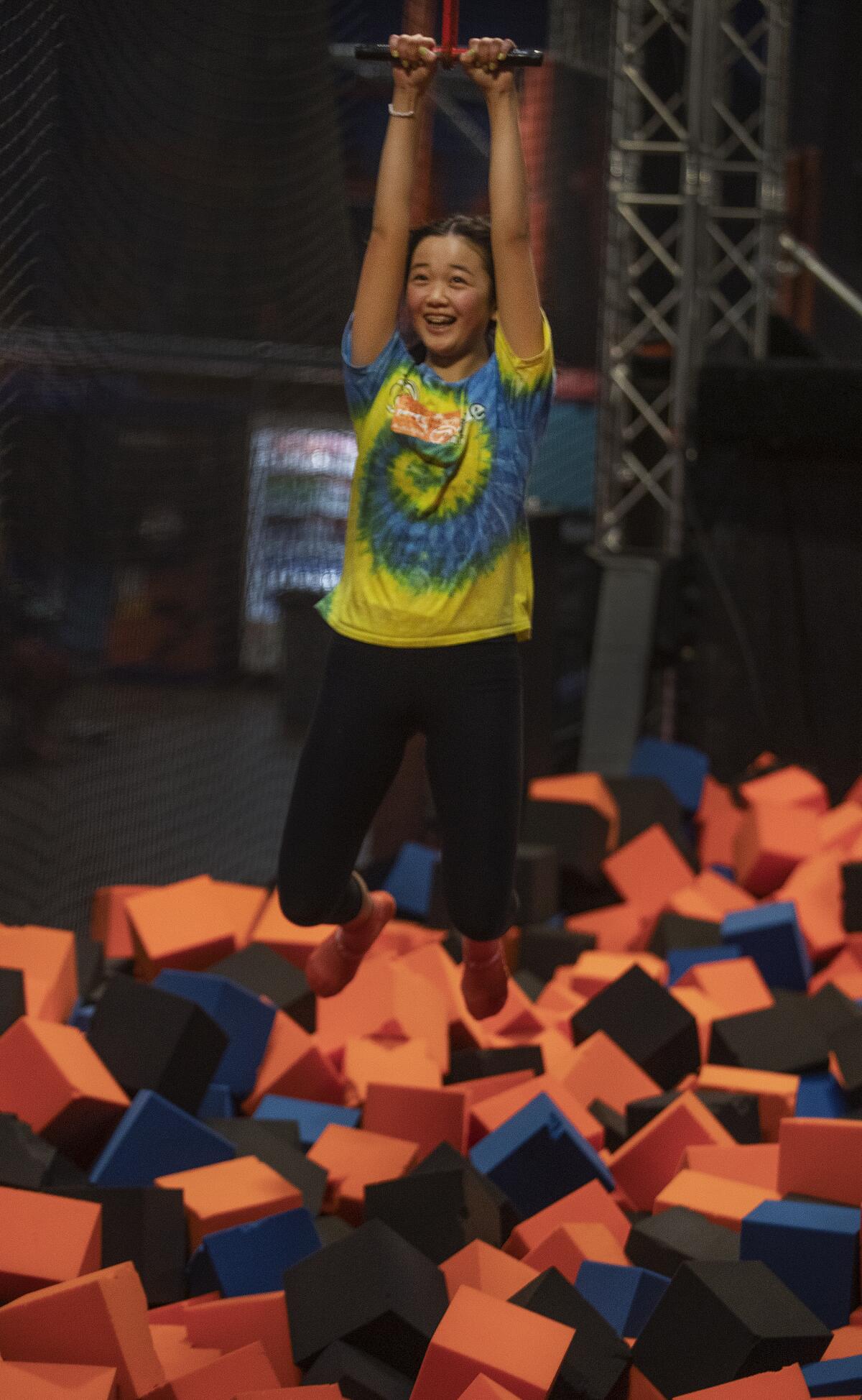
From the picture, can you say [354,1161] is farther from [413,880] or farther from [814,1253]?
[413,880]

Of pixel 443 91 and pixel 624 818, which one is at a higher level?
pixel 443 91

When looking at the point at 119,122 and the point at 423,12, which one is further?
the point at 423,12

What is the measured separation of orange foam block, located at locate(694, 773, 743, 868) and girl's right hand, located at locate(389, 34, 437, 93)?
3205 millimetres

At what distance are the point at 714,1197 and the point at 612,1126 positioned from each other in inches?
16.0

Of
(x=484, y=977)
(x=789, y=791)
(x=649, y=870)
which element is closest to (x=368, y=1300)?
(x=484, y=977)

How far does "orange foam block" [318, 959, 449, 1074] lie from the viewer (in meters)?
3.32

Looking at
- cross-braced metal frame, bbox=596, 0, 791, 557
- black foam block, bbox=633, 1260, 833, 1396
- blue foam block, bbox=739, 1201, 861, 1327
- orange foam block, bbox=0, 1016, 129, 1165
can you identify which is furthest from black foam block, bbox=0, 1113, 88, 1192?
cross-braced metal frame, bbox=596, 0, 791, 557

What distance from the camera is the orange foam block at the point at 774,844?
14.8ft

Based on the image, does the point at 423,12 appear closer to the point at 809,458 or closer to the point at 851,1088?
the point at 809,458

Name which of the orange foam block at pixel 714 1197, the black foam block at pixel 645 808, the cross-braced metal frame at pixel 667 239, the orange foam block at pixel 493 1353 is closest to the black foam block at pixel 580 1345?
the orange foam block at pixel 493 1353

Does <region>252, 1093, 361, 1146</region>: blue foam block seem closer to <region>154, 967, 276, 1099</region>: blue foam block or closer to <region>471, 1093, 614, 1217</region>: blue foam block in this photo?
<region>154, 967, 276, 1099</region>: blue foam block

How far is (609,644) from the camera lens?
549 centimetres

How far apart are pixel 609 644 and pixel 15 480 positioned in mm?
2191

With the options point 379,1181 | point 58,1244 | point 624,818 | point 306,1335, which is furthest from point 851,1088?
point 624,818
